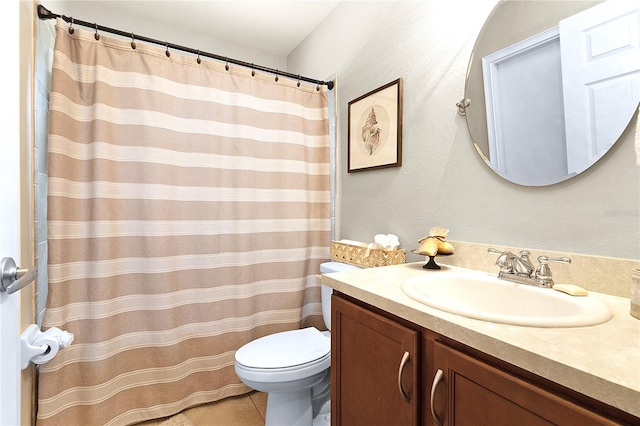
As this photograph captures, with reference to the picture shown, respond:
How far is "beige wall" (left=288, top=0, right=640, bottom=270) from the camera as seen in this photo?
0.86 meters

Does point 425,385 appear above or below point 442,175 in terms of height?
below

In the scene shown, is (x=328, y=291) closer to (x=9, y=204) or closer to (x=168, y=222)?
(x=168, y=222)

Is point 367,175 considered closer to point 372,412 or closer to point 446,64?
point 446,64

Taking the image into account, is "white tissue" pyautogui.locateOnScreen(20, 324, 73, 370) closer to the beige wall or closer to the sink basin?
the sink basin

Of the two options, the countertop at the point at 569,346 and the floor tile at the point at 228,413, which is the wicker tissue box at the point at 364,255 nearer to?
the countertop at the point at 569,346

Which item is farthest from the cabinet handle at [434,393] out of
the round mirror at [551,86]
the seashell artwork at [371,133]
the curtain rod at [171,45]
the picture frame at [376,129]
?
the curtain rod at [171,45]

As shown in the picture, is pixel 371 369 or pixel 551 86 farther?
pixel 551 86

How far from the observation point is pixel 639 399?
0.40 m

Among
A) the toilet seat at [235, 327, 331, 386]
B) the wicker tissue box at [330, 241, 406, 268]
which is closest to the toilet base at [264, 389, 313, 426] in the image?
the toilet seat at [235, 327, 331, 386]

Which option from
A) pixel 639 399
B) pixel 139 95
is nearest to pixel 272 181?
pixel 139 95

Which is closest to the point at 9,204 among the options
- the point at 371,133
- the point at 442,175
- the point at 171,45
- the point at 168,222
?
the point at 168,222

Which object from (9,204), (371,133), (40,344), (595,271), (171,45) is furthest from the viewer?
(371,133)

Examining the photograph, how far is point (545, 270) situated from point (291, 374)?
106 centimetres

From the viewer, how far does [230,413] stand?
1663 millimetres
